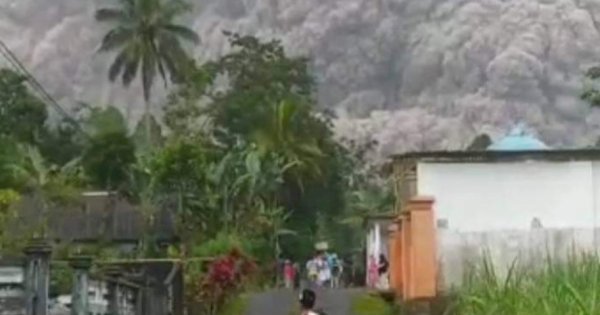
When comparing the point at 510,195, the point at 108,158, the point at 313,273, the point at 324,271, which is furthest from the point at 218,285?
the point at 108,158

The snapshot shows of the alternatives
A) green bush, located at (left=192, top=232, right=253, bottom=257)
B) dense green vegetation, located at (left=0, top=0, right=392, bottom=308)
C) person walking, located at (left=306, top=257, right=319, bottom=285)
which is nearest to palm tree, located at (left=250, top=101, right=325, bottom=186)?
dense green vegetation, located at (left=0, top=0, right=392, bottom=308)

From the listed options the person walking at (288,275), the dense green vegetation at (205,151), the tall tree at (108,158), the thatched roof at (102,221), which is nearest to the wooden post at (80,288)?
the dense green vegetation at (205,151)

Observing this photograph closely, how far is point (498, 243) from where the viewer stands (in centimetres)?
2009

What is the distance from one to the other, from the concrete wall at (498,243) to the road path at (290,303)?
316cm

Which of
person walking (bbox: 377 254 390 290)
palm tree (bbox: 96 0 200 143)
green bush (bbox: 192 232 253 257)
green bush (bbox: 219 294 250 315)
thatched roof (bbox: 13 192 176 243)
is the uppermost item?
palm tree (bbox: 96 0 200 143)

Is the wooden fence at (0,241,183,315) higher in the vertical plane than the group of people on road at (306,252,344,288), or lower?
lower

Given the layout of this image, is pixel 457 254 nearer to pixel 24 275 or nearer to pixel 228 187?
pixel 24 275

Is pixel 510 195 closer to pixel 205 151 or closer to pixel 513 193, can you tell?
pixel 513 193

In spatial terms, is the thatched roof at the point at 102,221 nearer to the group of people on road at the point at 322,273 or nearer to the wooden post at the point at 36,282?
the group of people on road at the point at 322,273

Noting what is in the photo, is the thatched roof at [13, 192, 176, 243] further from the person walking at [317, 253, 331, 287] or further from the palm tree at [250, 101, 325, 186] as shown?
the palm tree at [250, 101, 325, 186]

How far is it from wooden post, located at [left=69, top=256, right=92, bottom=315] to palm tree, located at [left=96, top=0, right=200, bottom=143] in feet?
140

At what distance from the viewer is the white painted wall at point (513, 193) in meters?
20.7

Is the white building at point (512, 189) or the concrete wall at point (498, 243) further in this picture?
the white building at point (512, 189)

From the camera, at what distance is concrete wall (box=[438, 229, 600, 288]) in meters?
19.8
